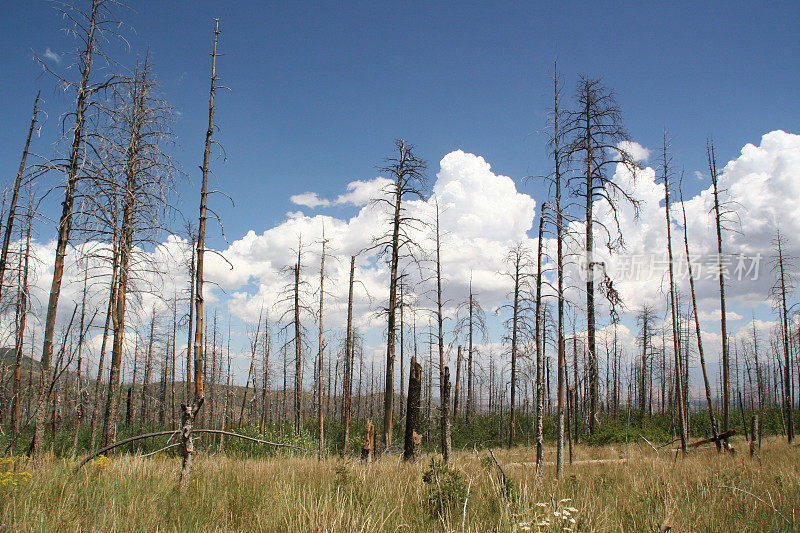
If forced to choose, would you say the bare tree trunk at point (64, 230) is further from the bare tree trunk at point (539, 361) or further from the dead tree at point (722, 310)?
the dead tree at point (722, 310)

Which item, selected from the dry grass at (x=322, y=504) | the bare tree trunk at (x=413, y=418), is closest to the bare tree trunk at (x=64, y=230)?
the dry grass at (x=322, y=504)

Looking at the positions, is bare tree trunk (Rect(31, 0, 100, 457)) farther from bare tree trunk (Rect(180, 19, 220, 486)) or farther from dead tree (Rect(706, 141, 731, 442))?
dead tree (Rect(706, 141, 731, 442))

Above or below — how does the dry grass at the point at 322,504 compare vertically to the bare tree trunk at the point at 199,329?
below

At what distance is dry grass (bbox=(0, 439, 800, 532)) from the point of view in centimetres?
393

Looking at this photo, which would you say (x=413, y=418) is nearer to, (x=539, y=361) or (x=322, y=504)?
(x=539, y=361)

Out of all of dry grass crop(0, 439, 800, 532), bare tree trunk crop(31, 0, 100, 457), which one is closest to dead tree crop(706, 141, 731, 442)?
dry grass crop(0, 439, 800, 532)

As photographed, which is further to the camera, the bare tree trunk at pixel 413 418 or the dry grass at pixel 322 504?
the bare tree trunk at pixel 413 418

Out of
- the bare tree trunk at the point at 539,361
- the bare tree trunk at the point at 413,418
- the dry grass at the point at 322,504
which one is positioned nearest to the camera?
the dry grass at the point at 322,504

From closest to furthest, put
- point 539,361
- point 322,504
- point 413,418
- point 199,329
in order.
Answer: point 322,504 → point 199,329 → point 539,361 → point 413,418

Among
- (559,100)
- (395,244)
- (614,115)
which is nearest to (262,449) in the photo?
(395,244)

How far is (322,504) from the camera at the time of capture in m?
4.57

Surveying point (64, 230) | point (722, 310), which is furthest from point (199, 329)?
point (722, 310)

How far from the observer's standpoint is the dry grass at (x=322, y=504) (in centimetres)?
393

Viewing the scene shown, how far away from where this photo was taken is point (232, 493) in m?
5.17
